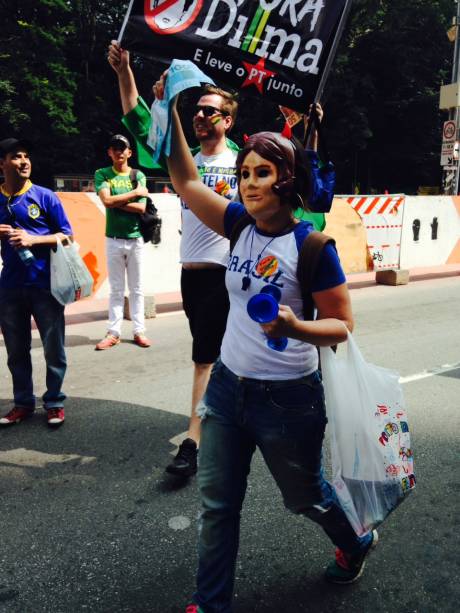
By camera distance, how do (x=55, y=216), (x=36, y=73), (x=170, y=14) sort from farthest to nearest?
(x=36, y=73)
(x=55, y=216)
(x=170, y=14)

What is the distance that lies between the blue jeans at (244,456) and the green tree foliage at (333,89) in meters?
25.4

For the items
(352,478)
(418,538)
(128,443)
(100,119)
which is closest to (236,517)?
(352,478)

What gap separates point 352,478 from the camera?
2.17m

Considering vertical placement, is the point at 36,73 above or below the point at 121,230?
above

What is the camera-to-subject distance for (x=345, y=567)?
8.25ft

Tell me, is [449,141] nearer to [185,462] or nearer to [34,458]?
[185,462]

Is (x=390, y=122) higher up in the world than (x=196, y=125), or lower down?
higher up

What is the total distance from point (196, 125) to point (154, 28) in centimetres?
54

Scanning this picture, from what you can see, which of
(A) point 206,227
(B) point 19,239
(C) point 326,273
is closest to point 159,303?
(B) point 19,239

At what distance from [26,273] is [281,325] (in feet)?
8.95

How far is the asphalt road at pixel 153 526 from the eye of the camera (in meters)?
2.45

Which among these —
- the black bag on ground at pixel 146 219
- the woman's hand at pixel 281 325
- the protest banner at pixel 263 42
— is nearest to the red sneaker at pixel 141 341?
the black bag on ground at pixel 146 219

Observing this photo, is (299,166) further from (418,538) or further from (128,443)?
(128,443)

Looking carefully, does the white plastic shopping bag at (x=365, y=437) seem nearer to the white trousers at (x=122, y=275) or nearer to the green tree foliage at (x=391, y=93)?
the white trousers at (x=122, y=275)
